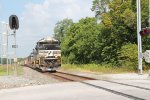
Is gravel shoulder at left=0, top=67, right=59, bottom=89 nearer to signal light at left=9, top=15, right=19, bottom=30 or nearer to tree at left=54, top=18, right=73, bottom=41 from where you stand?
signal light at left=9, top=15, right=19, bottom=30

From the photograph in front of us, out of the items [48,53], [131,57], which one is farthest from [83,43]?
[48,53]

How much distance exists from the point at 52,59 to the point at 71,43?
5862cm

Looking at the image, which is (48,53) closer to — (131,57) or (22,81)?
(131,57)

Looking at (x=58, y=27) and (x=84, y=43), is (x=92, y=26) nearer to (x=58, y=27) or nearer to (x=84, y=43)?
(x=84, y=43)

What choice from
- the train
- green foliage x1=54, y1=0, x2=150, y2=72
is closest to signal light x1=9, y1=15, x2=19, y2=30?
the train

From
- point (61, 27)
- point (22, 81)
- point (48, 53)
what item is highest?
point (61, 27)

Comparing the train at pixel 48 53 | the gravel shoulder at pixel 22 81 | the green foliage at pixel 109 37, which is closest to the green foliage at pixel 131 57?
the green foliage at pixel 109 37

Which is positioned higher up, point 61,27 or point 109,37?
point 61,27

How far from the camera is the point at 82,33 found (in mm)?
98500

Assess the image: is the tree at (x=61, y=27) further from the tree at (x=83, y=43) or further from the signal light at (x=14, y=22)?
the signal light at (x=14, y=22)

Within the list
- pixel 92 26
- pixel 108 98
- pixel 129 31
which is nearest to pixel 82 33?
pixel 92 26

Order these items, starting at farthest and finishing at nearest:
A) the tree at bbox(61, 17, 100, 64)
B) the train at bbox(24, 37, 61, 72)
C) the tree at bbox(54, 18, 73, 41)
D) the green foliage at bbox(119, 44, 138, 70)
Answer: the tree at bbox(54, 18, 73, 41)
the tree at bbox(61, 17, 100, 64)
the green foliage at bbox(119, 44, 138, 70)
the train at bbox(24, 37, 61, 72)

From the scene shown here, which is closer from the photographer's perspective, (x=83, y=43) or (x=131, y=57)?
(x=131, y=57)

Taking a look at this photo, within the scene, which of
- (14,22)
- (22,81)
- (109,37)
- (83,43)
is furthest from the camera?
(83,43)
